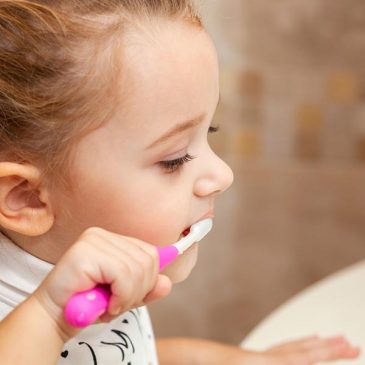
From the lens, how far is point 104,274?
470mm

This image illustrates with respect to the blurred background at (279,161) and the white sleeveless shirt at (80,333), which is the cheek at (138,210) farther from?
the blurred background at (279,161)

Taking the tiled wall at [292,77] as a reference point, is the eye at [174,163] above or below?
below

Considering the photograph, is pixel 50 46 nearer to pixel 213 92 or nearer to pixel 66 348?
pixel 213 92

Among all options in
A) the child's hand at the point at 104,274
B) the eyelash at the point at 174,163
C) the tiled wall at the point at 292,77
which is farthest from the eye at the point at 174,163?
the tiled wall at the point at 292,77

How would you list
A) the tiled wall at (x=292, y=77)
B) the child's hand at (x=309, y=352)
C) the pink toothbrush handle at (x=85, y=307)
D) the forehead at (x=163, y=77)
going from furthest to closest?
the tiled wall at (x=292, y=77) < the child's hand at (x=309, y=352) < the forehead at (x=163, y=77) < the pink toothbrush handle at (x=85, y=307)

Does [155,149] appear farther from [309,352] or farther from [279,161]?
[279,161]

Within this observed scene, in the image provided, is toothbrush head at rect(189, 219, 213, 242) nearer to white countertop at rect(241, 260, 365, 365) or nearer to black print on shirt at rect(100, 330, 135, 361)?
black print on shirt at rect(100, 330, 135, 361)

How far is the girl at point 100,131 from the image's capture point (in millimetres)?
550

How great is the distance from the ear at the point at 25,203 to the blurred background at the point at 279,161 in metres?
0.87

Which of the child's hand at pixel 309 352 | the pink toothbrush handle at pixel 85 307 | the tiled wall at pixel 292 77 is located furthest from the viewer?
the tiled wall at pixel 292 77

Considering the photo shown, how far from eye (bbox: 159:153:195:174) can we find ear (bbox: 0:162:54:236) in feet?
0.31

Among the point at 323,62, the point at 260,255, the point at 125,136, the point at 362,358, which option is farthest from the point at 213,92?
the point at 260,255

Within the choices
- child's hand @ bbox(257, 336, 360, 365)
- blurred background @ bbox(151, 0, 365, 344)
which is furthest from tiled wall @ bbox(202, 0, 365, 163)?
child's hand @ bbox(257, 336, 360, 365)

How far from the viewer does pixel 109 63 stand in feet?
1.84
